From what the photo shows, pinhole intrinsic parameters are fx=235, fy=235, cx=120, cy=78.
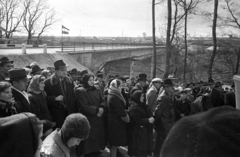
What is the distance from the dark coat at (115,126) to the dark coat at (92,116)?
0.17 m

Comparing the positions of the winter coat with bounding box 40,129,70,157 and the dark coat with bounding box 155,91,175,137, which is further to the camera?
the dark coat with bounding box 155,91,175,137

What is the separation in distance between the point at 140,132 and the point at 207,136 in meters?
4.38

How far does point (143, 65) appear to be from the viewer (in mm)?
41438

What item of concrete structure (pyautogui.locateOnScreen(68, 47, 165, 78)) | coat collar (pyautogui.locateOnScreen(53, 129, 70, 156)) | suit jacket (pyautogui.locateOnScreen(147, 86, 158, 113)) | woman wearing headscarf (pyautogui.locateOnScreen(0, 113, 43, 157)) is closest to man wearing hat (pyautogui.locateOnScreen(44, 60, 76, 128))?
suit jacket (pyautogui.locateOnScreen(147, 86, 158, 113))

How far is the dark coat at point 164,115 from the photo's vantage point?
4.98m

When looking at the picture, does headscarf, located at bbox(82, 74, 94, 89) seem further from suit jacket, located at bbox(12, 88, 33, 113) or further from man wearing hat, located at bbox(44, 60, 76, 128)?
suit jacket, located at bbox(12, 88, 33, 113)

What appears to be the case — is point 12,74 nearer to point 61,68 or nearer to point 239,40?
point 61,68

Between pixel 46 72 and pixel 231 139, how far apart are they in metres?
6.20

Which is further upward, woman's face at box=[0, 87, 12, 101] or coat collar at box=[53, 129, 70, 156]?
woman's face at box=[0, 87, 12, 101]

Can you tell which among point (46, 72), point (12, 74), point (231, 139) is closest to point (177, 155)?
point (231, 139)

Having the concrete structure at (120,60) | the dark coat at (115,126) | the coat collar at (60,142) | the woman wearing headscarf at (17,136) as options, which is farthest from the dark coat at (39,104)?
the concrete structure at (120,60)

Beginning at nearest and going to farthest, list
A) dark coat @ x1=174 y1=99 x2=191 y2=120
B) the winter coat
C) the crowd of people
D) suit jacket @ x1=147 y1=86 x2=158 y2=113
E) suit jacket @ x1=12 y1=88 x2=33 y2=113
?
the winter coat → the crowd of people → suit jacket @ x1=12 y1=88 x2=33 y2=113 → suit jacket @ x1=147 y1=86 x2=158 y2=113 → dark coat @ x1=174 y1=99 x2=191 y2=120

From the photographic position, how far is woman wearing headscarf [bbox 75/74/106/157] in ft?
15.7

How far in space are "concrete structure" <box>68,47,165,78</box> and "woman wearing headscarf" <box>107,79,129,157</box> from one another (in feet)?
52.9
